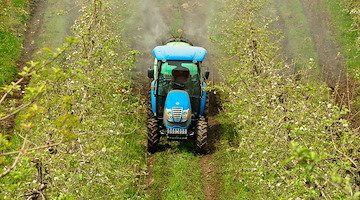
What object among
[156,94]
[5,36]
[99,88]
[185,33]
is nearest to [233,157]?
[156,94]

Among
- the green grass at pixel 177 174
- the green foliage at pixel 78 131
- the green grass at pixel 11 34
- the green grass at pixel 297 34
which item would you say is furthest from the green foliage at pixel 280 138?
the green grass at pixel 11 34

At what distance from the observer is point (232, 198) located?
1376cm

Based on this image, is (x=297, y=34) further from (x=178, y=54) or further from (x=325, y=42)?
(x=178, y=54)

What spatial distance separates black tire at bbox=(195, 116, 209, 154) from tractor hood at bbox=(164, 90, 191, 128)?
0.55 meters

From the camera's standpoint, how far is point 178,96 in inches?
587

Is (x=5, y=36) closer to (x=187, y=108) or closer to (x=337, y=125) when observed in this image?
(x=187, y=108)

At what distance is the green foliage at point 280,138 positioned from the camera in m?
7.98

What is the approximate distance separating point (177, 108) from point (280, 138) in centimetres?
544

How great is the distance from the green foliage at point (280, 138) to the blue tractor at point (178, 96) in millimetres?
1470

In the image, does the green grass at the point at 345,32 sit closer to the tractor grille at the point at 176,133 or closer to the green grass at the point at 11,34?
the tractor grille at the point at 176,133

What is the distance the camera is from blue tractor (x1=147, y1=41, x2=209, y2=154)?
15016mm

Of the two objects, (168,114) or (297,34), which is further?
(297,34)

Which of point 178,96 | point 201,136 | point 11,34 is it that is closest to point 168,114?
point 178,96

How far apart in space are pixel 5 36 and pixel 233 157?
539 inches
